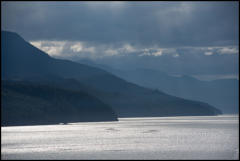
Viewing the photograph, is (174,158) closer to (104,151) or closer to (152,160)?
(152,160)

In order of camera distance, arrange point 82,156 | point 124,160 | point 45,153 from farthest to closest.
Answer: point 45,153 < point 82,156 < point 124,160

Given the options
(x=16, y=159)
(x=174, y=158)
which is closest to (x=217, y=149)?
(x=174, y=158)

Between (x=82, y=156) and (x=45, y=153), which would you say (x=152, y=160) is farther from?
(x=45, y=153)

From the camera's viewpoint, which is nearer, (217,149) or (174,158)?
(174,158)

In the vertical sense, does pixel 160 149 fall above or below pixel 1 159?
above

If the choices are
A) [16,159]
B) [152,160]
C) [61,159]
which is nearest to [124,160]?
[152,160]

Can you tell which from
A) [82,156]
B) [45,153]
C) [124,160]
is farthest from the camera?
[45,153]

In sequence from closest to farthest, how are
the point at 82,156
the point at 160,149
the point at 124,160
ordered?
the point at 124,160 → the point at 82,156 → the point at 160,149

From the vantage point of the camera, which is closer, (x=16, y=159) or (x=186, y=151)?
(x=16, y=159)

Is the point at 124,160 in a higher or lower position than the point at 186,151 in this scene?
lower
